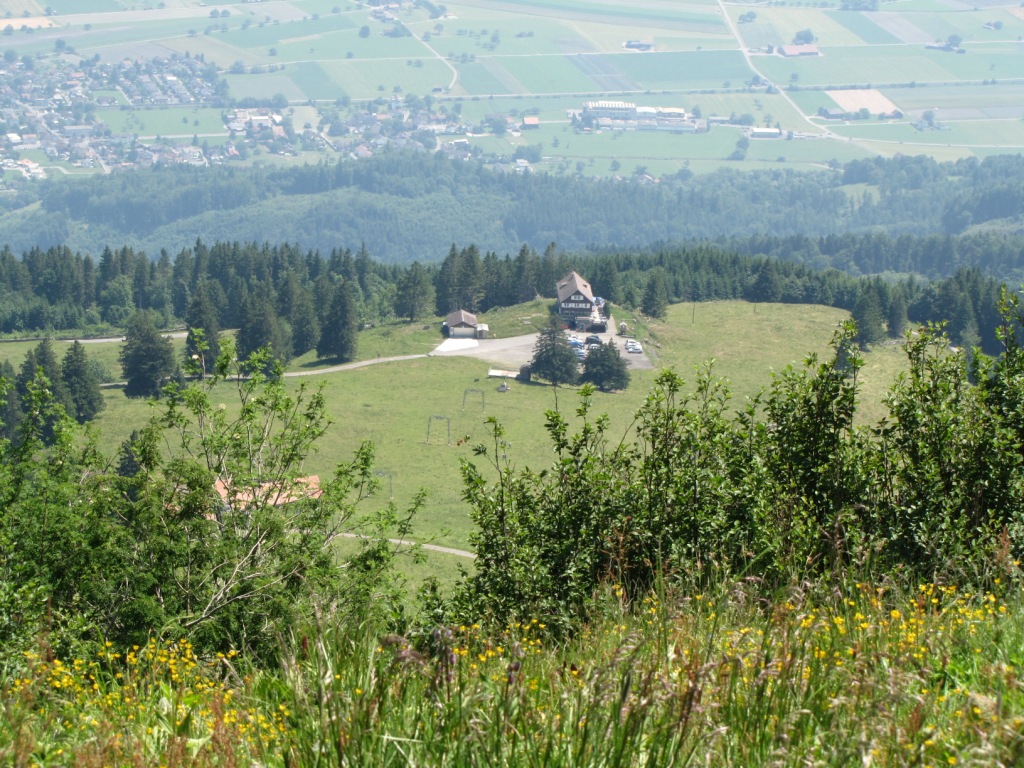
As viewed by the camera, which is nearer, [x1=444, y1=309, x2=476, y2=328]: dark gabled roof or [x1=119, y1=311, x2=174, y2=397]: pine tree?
[x1=119, y1=311, x2=174, y2=397]: pine tree

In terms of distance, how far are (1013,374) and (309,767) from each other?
1529 centimetres

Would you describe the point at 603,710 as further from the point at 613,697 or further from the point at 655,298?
the point at 655,298

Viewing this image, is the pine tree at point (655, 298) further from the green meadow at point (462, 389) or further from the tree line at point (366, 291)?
the green meadow at point (462, 389)

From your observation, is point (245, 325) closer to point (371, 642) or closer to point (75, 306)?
point (75, 306)

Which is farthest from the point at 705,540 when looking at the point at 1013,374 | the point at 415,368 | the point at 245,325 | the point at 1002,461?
the point at 245,325

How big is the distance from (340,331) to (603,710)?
124 meters

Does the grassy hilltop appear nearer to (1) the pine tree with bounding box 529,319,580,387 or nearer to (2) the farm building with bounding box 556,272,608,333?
(1) the pine tree with bounding box 529,319,580,387

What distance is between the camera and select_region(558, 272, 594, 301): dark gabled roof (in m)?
138

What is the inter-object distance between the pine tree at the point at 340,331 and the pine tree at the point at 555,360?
23.5 m

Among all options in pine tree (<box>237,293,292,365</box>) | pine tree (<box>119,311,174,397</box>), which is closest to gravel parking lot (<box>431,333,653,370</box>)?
pine tree (<box>237,293,292,365</box>)

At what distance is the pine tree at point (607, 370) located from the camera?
11450 cm

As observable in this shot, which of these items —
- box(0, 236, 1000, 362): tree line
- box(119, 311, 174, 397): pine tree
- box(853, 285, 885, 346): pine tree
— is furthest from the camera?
box(0, 236, 1000, 362): tree line

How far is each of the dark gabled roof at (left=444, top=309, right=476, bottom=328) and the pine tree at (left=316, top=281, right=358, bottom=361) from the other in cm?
1266

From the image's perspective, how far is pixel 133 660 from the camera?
371 inches
